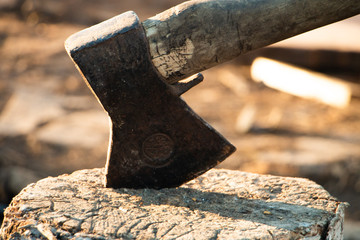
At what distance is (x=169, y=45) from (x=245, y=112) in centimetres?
358

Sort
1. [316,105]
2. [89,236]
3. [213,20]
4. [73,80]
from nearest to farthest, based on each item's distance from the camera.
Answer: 1. [89,236]
2. [213,20]
3. [316,105]
4. [73,80]

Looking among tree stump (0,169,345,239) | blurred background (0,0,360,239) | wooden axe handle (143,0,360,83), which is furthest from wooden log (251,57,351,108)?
wooden axe handle (143,0,360,83)

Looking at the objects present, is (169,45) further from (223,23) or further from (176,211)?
(176,211)

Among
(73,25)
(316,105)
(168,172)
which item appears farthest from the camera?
(73,25)

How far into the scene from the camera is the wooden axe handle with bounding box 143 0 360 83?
5.94 feet

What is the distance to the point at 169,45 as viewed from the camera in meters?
1.82

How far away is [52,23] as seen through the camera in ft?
27.2

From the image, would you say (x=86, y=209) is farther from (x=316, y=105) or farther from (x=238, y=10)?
(x=316, y=105)

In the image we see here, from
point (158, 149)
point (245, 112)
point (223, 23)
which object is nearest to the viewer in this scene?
point (223, 23)

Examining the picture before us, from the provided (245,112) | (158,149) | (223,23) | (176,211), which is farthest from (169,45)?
(245,112)

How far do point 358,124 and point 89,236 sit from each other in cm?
401

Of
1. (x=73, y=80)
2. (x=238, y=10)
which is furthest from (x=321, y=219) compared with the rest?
(x=73, y=80)

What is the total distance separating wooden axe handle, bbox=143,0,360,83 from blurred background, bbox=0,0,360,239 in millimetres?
1963

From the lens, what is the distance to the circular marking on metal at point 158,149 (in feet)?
6.30
